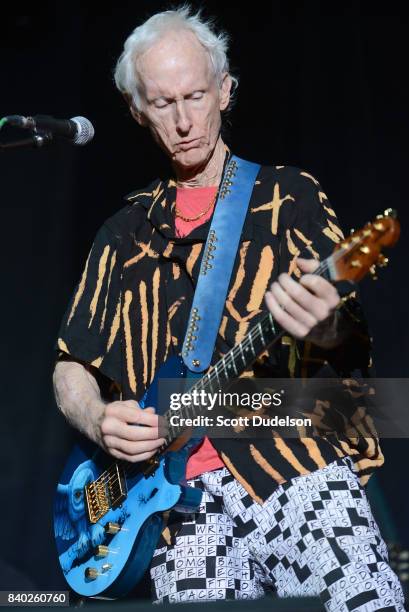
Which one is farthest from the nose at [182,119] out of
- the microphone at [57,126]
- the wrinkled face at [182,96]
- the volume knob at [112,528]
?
Answer: the volume knob at [112,528]

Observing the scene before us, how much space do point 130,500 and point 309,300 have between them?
703mm

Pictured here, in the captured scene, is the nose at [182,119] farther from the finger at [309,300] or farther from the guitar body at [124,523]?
the finger at [309,300]

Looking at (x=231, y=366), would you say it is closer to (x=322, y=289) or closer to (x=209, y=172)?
(x=322, y=289)

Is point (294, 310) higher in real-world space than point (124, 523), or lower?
higher

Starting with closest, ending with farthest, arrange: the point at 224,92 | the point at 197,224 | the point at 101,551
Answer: the point at 101,551, the point at 197,224, the point at 224,92

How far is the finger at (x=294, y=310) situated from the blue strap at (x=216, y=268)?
37 centimetres

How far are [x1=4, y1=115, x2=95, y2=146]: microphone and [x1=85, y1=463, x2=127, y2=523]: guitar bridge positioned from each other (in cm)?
75

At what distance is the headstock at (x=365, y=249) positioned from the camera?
176 cm

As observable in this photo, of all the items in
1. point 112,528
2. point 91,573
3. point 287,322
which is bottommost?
point 91,573

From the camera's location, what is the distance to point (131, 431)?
2150 mm

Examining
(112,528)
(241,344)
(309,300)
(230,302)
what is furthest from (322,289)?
(112,528)

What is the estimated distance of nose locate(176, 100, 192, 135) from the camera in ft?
7.89

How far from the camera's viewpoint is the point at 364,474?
82.1 inches

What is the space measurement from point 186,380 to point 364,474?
43 cm
